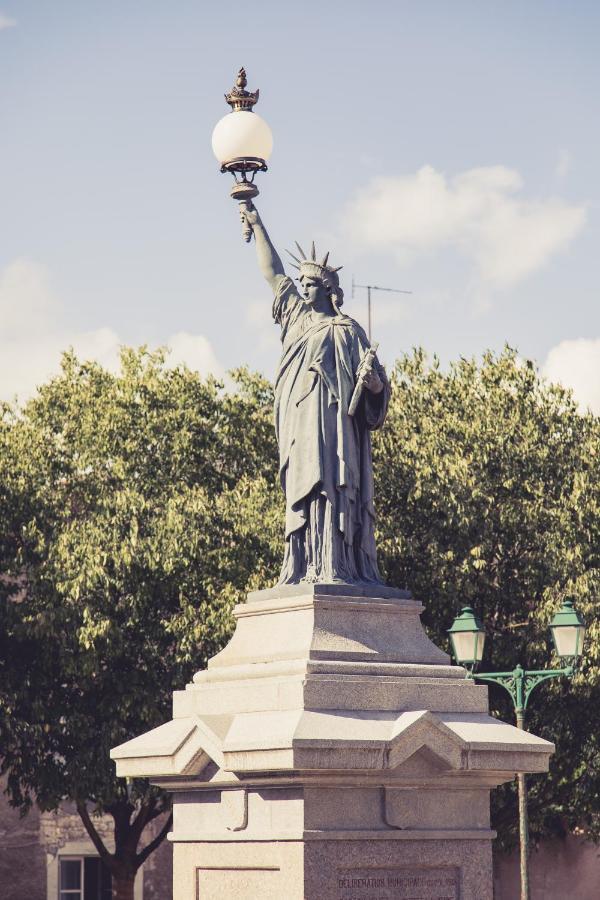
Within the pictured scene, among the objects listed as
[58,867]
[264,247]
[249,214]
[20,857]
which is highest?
[249,214]

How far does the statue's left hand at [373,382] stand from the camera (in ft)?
40.4

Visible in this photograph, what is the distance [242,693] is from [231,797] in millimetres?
Answer: 748

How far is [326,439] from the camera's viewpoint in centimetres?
1242

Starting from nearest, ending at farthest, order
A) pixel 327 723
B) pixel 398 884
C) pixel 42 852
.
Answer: pixel 327 723, pixel 398 884, pixel 42 852

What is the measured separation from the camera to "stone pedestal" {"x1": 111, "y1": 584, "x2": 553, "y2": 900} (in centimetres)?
1104

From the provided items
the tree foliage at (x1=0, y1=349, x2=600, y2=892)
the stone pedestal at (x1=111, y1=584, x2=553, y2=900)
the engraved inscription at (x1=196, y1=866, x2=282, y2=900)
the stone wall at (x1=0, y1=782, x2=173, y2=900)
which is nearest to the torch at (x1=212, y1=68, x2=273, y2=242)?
the stone pedestal at (x1=111, y1=584, x2=553, y2=900)

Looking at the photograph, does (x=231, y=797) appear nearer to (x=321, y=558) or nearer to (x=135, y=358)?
(x=321, y=558)

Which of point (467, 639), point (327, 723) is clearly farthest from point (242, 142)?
point (467, 639)

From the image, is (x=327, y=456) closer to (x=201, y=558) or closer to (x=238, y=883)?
(x=238, y=883)

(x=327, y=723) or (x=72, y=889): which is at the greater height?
(x=327, y=723)

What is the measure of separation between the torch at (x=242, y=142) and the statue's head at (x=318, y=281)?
0.59 meters

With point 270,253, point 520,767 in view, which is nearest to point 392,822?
point 520,767

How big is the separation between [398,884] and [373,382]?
12.2 ft

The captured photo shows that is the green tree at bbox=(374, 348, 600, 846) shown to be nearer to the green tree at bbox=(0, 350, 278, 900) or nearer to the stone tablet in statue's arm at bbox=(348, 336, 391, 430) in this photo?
the green tree at bbox=(0, 350, 278, 900)
